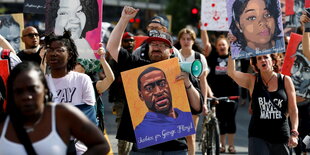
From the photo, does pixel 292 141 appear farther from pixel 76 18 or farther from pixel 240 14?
pixel 76 18

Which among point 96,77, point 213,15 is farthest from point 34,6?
point 213,15

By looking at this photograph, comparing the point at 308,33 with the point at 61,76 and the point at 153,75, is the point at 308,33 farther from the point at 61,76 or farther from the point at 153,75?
the point at 61,76

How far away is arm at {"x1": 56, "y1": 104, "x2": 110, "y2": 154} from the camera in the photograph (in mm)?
3812

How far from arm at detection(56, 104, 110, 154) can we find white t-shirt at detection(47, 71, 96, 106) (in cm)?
190

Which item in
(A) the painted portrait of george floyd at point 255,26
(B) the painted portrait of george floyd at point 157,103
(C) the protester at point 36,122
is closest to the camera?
(C) the protester at point 36,122

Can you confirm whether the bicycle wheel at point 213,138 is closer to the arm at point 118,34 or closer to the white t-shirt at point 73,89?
the arm at point 118,34

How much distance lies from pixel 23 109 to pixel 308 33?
15.0 feet

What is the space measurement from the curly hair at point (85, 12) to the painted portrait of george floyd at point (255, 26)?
1335 millimetres

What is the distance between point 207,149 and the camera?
1066 centimetres

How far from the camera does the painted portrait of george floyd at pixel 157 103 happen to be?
614cm

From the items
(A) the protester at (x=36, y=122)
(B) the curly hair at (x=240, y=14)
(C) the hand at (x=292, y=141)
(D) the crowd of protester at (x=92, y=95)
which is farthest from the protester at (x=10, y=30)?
(A) the protester at (x=36, y=122)

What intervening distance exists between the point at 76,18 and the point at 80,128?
3.78m

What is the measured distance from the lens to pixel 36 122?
148 inches

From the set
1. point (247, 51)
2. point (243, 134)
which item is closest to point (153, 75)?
point (247, 51)
